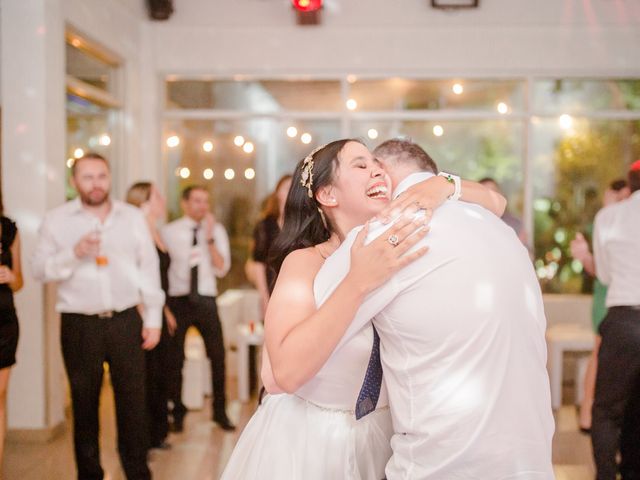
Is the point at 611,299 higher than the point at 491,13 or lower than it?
lower

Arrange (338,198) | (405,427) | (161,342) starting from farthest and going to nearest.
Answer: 1. (161,342)
2. (338,198)
3. (405,427)

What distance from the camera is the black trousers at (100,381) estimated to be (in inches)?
138

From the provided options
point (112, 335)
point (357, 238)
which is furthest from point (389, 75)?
point (357, 238)

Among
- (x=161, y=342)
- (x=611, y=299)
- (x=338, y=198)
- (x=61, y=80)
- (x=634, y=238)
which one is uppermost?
(x=61, y=80)

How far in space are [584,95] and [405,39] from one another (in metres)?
1.87

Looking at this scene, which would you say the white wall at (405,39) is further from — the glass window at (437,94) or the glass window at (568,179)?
the glass window at (568,179)

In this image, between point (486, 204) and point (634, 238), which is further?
point (634, 238)

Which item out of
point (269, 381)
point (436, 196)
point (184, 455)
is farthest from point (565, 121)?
point (269, 381)

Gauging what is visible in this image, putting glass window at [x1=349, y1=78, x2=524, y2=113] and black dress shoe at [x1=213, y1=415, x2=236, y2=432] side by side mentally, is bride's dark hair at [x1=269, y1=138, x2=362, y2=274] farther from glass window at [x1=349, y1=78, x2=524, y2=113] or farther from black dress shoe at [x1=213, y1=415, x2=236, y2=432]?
glass window at [x1=349, y1=78, x2=524, y2=113]

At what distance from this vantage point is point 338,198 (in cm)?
180

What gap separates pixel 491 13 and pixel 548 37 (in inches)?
23.7

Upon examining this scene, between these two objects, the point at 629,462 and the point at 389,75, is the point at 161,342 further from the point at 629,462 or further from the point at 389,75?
the point at 389,75

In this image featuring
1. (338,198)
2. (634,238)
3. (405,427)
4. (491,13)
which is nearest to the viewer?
(405,427)

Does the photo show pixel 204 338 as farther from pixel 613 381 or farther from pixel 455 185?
pixel 455 185
